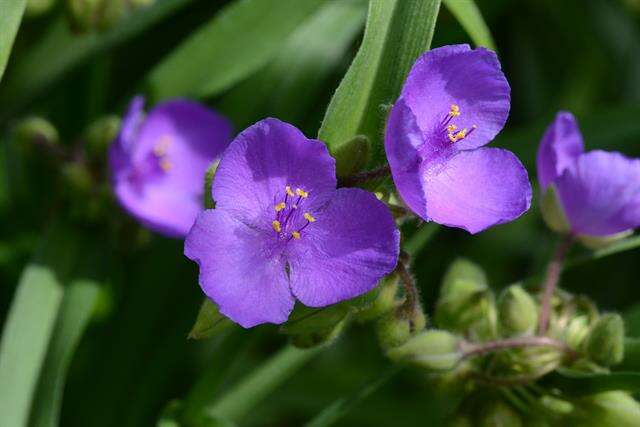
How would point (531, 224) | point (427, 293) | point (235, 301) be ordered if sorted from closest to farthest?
point (235, 301)
point (427, 293)
point (531, 224)

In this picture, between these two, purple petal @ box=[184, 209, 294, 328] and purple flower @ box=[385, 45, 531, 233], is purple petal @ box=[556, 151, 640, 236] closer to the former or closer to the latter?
purple flower @ box=[385, 45, 531, 233]

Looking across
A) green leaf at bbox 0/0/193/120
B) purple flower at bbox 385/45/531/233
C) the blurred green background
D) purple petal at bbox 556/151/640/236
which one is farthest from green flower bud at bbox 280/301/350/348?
green leaf at bbox 0/0/193/120

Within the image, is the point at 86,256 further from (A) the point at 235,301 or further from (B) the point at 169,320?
(A) the point at 235,301

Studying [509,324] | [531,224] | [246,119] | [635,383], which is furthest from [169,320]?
[531,224]

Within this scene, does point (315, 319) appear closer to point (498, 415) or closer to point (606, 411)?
point (498, 415)

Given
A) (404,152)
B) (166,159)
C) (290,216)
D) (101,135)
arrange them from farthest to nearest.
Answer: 1. (166,159)
2. (101,135)
3. (290,216)
4. (404,152)

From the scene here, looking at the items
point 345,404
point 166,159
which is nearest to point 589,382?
point 345,404
